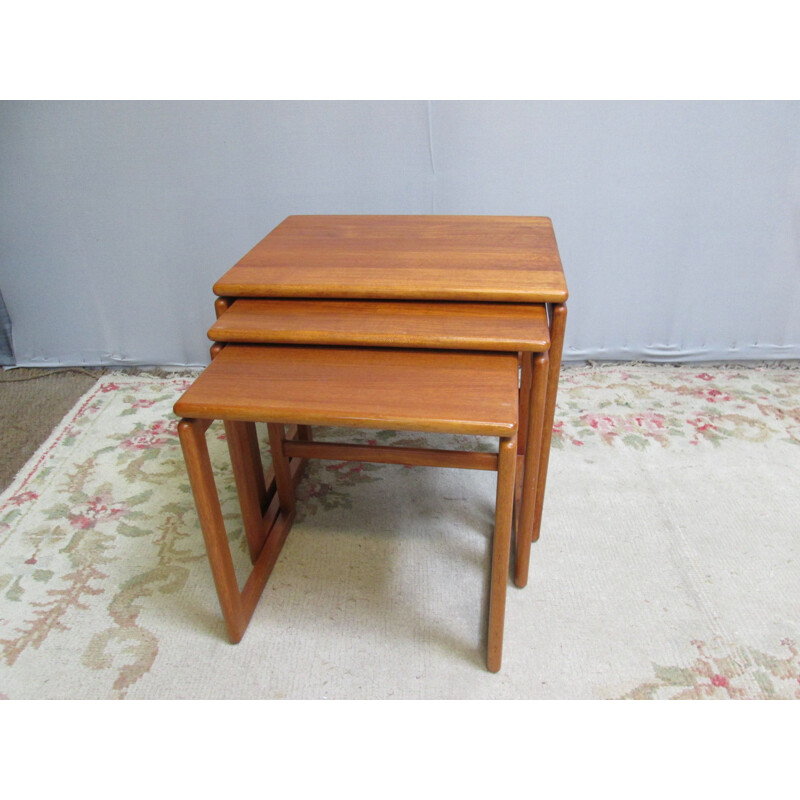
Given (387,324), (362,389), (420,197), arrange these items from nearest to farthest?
(362,389), (387,324), (420,197)

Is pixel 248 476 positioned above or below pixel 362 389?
below

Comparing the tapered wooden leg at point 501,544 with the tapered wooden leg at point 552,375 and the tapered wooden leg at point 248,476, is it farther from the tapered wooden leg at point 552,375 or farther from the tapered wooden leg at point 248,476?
the tapered wooden leg at point 248,476

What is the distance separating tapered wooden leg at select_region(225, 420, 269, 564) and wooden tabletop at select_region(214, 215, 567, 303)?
0.28m

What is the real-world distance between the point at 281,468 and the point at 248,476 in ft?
0.43

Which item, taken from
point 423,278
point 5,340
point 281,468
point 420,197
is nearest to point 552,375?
point 423,278

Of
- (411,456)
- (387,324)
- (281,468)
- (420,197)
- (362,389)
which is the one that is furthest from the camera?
(420,197)

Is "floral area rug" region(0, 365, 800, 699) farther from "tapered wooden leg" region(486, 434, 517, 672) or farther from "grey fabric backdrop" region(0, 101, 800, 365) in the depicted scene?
"grey fabric backdrop" region(0, 101, 800, 365)

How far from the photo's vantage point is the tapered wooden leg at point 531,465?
1.06 meters

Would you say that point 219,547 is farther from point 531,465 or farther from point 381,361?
point 531,465

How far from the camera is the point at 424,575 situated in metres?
1.30

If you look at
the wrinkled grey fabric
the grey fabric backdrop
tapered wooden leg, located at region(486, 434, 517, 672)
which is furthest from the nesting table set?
the wrinkled grey fabric

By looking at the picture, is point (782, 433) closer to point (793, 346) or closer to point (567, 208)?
point (793, 346)

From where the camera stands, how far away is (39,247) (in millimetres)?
1982

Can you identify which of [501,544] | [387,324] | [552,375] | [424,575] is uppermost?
[387,324]
